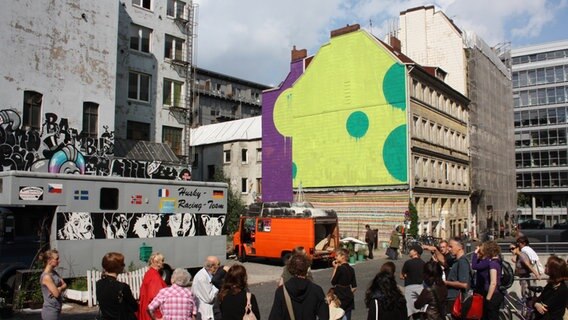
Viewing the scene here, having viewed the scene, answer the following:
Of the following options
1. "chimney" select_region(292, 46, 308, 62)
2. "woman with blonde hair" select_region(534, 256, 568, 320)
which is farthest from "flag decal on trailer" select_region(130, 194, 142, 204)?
"chimney" select_region(292, 46, 308, 62)

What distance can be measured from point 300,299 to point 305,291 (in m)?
0.10

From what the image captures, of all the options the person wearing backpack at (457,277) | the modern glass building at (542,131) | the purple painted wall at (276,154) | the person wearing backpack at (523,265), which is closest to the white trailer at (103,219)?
the person wearing backpack at (457,277)

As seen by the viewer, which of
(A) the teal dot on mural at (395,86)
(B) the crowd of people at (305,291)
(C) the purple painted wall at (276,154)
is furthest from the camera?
(C) the purple painted wall at (276,154)

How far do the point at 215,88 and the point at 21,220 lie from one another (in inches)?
2192

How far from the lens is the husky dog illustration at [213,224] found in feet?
62.0

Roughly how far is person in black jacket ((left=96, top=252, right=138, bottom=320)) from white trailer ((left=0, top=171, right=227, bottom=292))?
7.91m

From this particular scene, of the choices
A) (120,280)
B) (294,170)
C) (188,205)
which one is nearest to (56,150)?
(188,205)

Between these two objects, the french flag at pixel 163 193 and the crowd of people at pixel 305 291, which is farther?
the french flag at pixel 163 193

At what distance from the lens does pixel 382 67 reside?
38688 millimetres

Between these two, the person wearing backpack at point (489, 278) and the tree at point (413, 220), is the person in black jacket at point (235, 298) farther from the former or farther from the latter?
the tree at point (413, 220)

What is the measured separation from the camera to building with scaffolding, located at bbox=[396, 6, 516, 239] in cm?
4850

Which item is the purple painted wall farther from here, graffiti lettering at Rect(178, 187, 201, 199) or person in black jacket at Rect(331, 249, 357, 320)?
person in black jacket at Rect(331, 249, 357, 320)

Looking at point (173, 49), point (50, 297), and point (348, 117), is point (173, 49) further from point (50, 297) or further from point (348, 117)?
point (50, 297)

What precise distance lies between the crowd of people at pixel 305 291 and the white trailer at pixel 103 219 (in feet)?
21.2
